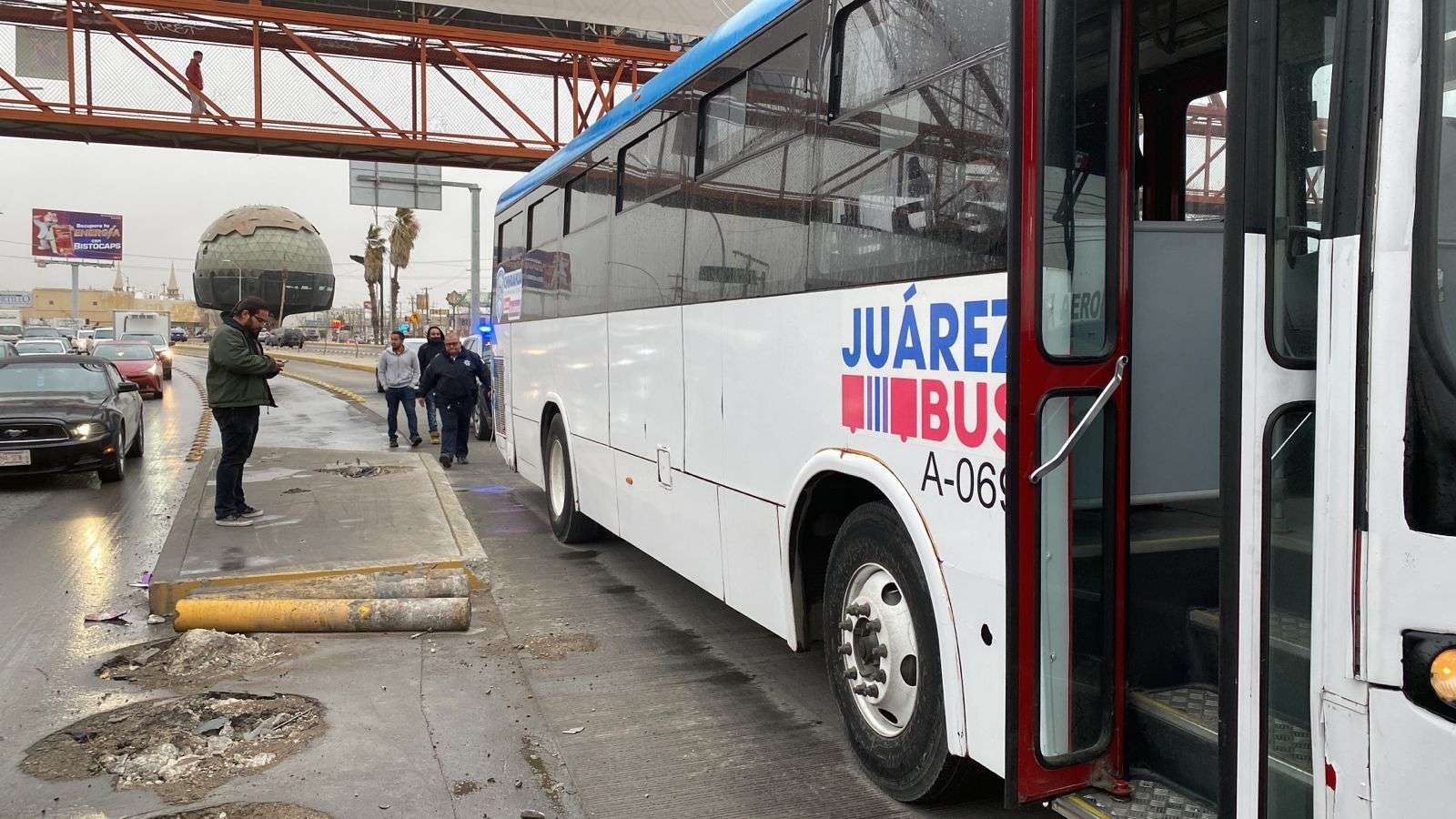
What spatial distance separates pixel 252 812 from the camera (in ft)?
13.1

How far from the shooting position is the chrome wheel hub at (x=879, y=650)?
3.93 meters

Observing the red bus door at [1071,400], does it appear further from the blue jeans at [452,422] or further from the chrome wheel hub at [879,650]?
the blue jeans at [452,422]

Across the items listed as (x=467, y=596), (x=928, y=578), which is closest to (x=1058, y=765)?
(x=928, y=578)

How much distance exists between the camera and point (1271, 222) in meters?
2.51

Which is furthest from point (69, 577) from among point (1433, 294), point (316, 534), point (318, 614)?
point (1433, 294)

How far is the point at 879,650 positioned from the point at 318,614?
3.86 m

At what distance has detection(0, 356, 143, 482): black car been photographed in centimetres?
1202

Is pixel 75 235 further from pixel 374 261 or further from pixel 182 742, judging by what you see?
pixel 182 742

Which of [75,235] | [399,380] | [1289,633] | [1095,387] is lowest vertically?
[1289,633]

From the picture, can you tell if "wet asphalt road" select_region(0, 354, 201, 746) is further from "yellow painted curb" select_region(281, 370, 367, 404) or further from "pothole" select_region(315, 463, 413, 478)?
"yellow painted curb" select_region(281, 370, 367, 404)

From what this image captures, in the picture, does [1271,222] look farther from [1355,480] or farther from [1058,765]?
[1058,765]

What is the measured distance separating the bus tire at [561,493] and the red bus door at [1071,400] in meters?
5.94

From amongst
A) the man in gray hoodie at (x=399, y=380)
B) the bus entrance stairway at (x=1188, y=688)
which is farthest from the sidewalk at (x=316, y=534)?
the bus entrance stairway at (x=1188, y=688)

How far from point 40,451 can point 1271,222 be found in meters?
13.0
